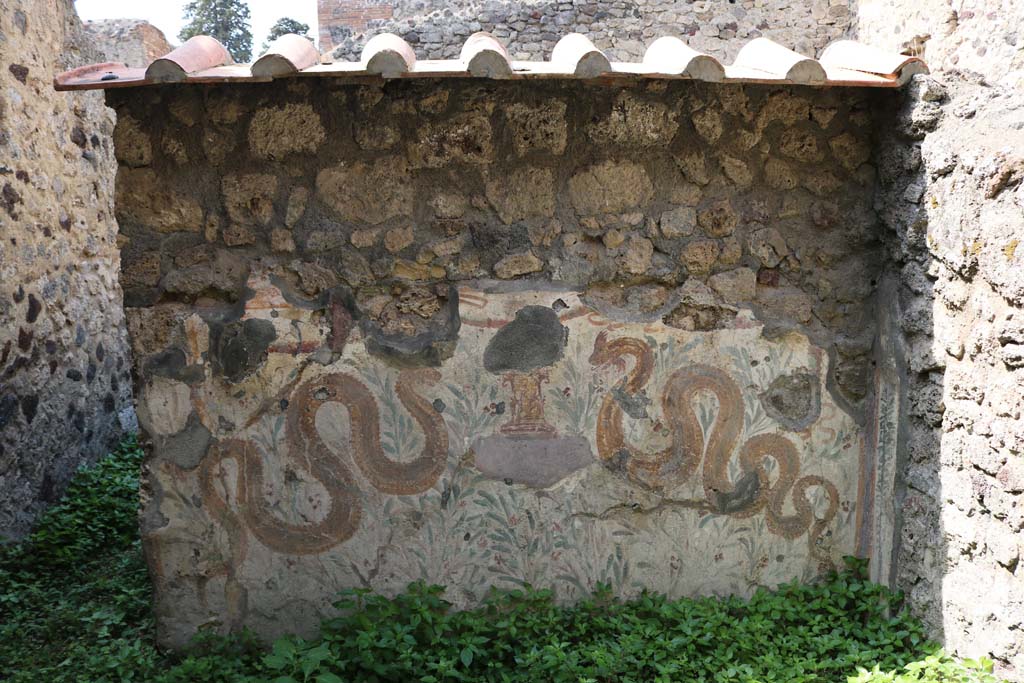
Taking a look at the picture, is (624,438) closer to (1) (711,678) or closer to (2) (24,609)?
(1) (711,678)

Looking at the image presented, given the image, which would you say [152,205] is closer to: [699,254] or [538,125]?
[538,125]

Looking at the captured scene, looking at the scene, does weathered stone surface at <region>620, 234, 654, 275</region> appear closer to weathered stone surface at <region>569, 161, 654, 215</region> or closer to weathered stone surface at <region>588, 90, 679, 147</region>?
weathered stone surface at <region>569, 161, 654, 215</region>

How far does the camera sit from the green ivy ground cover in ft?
8.25

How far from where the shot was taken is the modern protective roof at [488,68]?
2.37m

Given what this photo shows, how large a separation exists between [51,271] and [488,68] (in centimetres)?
320

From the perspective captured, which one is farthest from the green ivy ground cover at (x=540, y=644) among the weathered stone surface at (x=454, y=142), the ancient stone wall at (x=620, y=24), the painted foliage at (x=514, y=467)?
the ancient stone wall at (x=620, y=24)

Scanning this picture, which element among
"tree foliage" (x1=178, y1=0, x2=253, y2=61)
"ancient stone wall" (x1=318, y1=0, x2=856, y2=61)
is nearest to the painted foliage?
"ancient stone wall" (x1=318, y1=0, x2=856, y2=61)

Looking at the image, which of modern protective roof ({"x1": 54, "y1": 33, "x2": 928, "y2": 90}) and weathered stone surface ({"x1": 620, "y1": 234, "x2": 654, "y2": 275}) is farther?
weathered stone surface ({"x1": 620, "y1": 234, "x2": 654, "y2": 275})

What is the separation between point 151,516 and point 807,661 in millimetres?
2123

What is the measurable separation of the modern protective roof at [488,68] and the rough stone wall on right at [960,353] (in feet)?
0.70

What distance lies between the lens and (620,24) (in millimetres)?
8125

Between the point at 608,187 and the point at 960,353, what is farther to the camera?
the point at 608,187

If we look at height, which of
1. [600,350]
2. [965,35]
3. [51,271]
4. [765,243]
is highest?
[965,35]

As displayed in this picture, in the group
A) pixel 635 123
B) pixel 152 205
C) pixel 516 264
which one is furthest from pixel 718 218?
pixel 152 205
